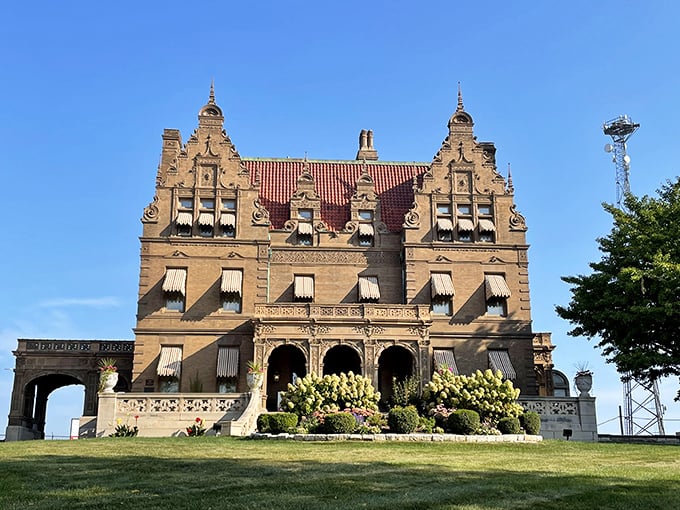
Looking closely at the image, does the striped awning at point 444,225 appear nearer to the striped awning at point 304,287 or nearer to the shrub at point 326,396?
the striped awning at point 304,287

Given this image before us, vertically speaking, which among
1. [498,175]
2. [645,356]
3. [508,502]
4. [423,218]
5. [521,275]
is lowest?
[508,502]

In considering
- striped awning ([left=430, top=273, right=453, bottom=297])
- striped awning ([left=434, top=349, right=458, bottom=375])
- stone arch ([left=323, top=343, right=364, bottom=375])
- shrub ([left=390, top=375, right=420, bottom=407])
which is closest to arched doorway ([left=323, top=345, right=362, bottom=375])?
stone arch ([left=323, top=343, right=364, bottom=375])

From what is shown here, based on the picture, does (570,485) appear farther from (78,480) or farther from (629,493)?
(78,480)

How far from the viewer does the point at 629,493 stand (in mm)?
16812

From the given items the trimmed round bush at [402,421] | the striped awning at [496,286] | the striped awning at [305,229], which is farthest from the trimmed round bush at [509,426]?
the striped awning at [305,229]

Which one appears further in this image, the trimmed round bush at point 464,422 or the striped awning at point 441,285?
the striped awning at point 441,285

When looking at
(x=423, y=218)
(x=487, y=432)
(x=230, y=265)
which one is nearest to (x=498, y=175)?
(x=423, y=218)

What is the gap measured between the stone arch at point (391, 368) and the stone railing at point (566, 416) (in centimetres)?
773

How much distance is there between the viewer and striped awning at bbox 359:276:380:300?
44719 millimetres

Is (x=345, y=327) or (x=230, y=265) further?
(x=230, y=265)

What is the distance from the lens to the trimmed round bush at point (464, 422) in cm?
3020

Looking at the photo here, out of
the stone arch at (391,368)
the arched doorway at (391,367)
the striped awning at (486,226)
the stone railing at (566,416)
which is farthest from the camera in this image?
the striped awning at (486,226)

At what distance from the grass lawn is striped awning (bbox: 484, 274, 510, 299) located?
19.0m

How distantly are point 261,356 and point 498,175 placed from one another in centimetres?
1897
